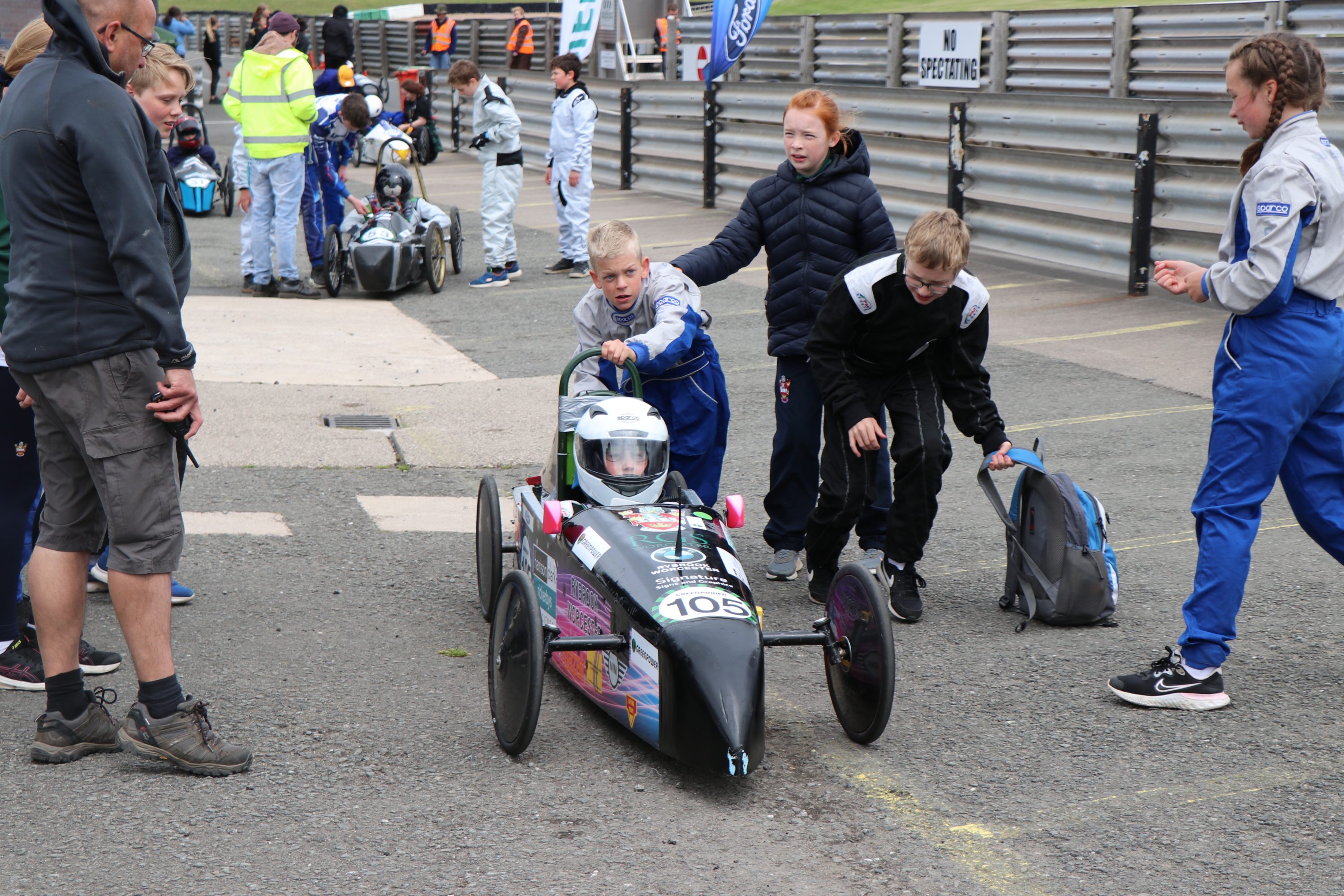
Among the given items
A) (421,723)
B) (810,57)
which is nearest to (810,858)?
(421,723)

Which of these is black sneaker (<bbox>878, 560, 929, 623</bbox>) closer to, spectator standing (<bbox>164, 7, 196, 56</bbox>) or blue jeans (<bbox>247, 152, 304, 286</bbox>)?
blue jeans (<bbox>247, 152, 304, 286</bbox>)

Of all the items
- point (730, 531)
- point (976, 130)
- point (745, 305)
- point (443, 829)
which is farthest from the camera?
point (976, 130)

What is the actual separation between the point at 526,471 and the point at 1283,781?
4422 mm

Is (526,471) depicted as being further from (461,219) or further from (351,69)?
(351,69)

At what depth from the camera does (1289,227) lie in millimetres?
4004

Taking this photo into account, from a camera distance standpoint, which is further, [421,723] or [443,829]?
[421,723]

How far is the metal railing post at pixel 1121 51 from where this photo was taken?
15.3m

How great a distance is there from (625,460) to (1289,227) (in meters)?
2.17

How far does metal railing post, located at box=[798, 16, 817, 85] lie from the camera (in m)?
19.1

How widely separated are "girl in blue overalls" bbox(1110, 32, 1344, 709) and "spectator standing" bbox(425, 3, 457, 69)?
27444 mm

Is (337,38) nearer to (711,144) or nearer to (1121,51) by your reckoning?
(711,144)

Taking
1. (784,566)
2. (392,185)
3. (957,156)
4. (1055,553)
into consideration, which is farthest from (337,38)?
(1055,553)

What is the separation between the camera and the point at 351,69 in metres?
23.0

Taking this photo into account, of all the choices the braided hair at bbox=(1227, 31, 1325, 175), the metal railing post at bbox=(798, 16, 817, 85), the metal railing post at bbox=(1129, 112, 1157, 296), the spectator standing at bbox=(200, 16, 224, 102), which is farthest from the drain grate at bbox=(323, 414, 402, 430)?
the spectator standing at bbox=(200, 16, 224, 102)
